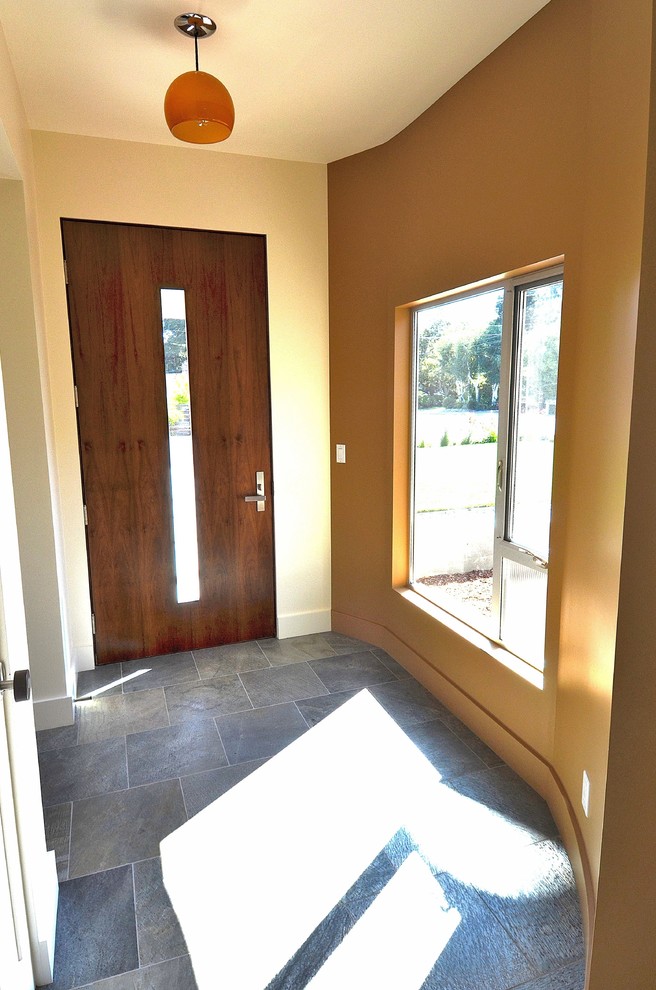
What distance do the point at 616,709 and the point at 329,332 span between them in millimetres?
2946

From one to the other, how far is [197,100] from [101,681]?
2902 mm

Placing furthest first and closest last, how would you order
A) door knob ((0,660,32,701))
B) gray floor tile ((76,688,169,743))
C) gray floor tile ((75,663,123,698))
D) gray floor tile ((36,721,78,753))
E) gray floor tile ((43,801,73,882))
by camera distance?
gray floor tile ((75,663,123,698)), gray floor tile ((76,688,169,743)), gray floor tile ((36,721,78,753)), gray floor tile ((43,801,73,882)), door knob ((0,660,32,701))

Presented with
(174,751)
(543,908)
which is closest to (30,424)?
(174,751)

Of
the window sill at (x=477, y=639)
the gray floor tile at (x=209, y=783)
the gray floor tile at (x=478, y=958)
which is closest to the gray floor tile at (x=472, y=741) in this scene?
the window sill at (x=477, y=639)

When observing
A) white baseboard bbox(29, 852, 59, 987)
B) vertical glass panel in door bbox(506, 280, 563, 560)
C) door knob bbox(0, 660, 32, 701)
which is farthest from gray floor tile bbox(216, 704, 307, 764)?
door knob bbox(0, 660, 32, 701)

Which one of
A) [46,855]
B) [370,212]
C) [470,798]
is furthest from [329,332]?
[46,855]

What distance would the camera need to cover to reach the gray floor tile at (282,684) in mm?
3271

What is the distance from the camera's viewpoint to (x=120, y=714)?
316 cm

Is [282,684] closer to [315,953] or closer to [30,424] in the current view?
[315,953]

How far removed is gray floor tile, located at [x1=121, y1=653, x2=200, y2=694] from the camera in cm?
348

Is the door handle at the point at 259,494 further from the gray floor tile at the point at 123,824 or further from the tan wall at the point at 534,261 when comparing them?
the gray floor tile at the point at 123,824

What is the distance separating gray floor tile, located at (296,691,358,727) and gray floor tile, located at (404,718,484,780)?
411 mm

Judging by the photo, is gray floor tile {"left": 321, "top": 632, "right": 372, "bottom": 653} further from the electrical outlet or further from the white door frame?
the white door frame

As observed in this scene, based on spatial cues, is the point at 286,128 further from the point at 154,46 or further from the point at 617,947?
the point at 617,947
